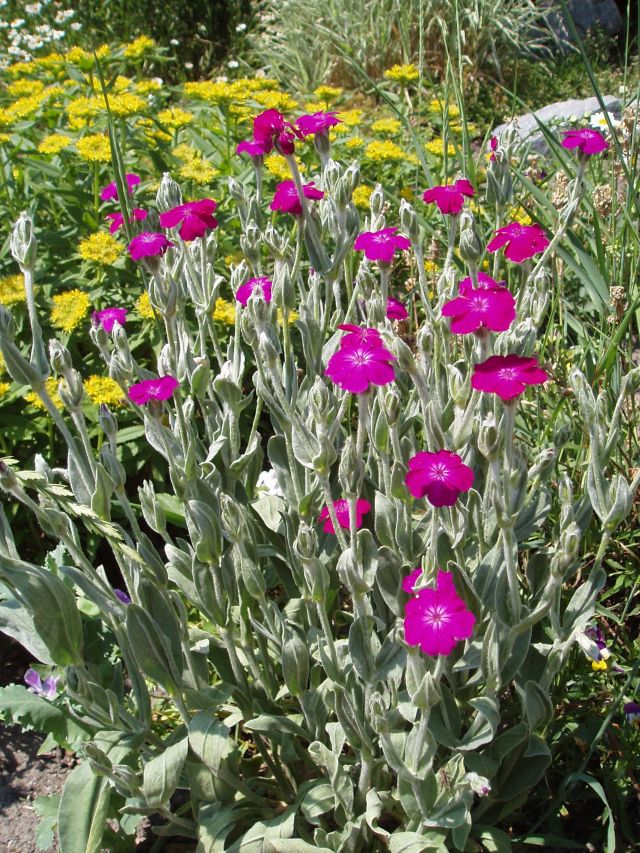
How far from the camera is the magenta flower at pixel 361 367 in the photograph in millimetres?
1329

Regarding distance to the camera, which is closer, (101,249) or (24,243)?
(24,243)

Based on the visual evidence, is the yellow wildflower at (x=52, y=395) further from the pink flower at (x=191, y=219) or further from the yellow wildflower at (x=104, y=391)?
the pink flower at (x=191, y=219)

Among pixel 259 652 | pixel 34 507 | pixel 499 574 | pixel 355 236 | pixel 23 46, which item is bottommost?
pixel 259 652

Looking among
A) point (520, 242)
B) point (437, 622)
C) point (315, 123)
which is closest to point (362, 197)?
point (315, 123)

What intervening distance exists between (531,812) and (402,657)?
0.53 m

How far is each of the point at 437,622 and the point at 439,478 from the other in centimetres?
21

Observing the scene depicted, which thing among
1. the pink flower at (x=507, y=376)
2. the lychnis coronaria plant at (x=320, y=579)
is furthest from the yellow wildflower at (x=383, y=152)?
the pink flower at (x=507, y=376)

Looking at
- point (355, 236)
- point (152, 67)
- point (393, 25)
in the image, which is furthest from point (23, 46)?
point (355, 236)

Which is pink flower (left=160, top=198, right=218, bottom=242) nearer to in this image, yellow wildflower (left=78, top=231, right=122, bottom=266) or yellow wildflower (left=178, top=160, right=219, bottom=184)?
yellow wildflower (left=78, top=231, right=122, bottom=266)

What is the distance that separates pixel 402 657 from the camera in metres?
1.56

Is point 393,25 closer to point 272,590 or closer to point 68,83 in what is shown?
point 68,83

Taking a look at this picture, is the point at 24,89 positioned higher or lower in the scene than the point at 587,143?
higher

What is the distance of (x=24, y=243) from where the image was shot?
4.87 ft

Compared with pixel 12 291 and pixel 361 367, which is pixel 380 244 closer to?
pixel 361 367
